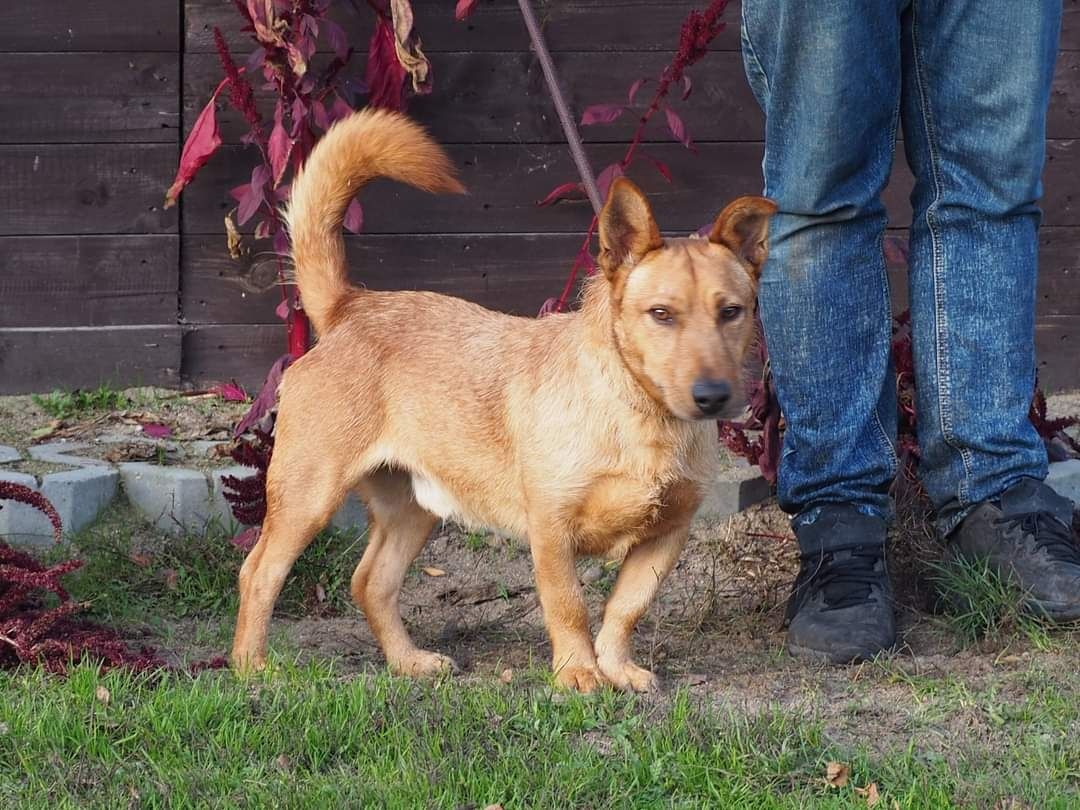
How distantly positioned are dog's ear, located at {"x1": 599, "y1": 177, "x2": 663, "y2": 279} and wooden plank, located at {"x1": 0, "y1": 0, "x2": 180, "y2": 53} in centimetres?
282

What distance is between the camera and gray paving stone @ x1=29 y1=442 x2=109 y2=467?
493 cm

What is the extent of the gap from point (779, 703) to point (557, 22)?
10.6 ft

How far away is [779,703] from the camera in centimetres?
333

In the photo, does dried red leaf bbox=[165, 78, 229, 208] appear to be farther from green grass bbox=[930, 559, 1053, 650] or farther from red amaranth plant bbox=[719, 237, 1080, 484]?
green grass bbox=[930, 559, 1053, 650]

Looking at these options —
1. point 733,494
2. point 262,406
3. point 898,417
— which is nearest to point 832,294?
point 898,417

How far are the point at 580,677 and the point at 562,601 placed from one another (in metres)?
0.20

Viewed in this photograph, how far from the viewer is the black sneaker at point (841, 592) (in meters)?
3.83

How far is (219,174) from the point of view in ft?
18.5

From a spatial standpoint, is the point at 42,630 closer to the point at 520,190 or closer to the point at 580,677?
the point at 580,677

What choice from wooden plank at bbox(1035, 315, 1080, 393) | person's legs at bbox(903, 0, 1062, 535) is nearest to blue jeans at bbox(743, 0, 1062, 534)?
person's legs at bbox(903, 0, 1062, 535)

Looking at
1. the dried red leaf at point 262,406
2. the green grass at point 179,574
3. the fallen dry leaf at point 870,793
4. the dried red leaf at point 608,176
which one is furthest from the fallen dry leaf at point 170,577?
the fallen dry leaf at point 870,793

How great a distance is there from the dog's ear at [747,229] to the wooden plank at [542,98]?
7.66 ft

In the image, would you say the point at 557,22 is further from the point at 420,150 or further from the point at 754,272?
the point at 754,272

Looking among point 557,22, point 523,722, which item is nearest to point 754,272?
point 523,722
